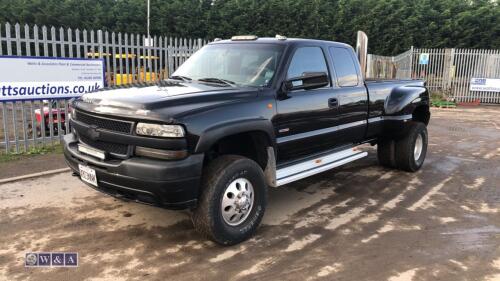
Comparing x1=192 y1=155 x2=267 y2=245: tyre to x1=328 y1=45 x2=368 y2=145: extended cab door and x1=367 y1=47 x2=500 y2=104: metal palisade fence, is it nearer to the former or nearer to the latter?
x1=328 y1=45 x2=368 y2=145: extended cab door

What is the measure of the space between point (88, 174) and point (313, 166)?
8.18 feet

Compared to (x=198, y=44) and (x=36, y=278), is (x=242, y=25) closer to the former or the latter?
(x=198, y=44)

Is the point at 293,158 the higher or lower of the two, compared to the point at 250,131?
lower

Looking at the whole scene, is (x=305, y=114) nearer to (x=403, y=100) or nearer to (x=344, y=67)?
(x=344, y=67)

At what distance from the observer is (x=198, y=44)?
443 inches

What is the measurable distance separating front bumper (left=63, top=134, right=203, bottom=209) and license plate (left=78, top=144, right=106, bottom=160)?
3.4 inches

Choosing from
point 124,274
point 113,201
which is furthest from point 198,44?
point 124,274

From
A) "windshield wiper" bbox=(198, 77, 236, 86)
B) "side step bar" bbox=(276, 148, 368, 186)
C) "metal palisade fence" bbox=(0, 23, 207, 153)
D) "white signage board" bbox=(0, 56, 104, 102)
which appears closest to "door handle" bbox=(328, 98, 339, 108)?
"side step bar" bbox=(276, 148, 368, 186)

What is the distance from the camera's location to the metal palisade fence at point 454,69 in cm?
2022

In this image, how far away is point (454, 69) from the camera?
806 inches

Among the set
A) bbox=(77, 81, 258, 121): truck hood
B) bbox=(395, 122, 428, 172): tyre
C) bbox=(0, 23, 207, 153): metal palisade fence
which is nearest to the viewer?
bbox=(77, 81, 258, 121): truck hood

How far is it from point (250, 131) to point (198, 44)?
755 centimetres

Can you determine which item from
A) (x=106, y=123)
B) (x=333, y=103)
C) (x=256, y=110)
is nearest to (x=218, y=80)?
(x=256, y=110)

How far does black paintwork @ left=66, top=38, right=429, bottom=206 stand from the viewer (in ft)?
12.0
